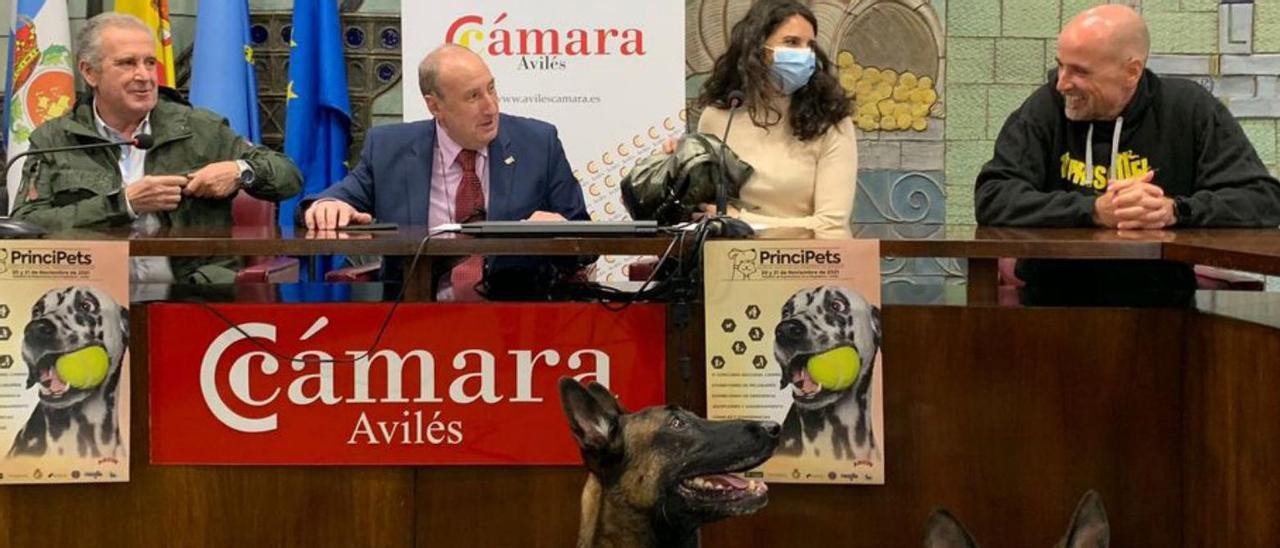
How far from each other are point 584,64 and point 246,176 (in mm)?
1652

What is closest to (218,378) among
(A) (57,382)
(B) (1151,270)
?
(A) (57,382)

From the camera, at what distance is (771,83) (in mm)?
3547

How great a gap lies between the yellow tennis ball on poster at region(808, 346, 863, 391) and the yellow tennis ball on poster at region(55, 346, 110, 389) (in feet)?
3.83

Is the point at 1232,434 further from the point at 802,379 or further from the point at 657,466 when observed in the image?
the point at 657,466

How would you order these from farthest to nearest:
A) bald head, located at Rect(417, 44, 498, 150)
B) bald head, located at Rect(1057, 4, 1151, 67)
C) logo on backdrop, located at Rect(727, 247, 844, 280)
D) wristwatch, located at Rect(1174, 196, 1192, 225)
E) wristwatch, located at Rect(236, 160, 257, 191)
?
bald head, located at Rect(417, 44, 498, 150) < wristwatch, located at Rect(236, 160, 257, 191) < bald head, located at Rect(1057, 4, 1151, 67) < wristwatch, located at Rect(1174, 196, 1192, 225) < logo on backdrop, located at Rect(727, 247, 844, 280)

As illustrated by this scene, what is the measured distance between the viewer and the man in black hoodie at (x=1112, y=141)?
10.2 ft

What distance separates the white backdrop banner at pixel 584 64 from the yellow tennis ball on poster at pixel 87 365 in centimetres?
242

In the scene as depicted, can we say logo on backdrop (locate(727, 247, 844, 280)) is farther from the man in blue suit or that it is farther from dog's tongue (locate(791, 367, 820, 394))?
the man in blue suit

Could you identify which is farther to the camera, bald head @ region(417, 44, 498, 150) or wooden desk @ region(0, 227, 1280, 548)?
bald head @ region(417, 44, 498, 150)

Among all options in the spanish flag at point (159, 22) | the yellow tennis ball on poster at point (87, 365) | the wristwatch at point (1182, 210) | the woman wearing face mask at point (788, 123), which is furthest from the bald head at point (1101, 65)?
the spanish flag at point (159, 22)

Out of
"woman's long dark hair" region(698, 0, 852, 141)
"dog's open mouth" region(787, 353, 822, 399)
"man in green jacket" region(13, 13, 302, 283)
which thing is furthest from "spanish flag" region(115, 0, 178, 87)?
"dog's open mouth" region(787, 353, 822, 399)

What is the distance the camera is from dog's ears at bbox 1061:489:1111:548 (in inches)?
80.0

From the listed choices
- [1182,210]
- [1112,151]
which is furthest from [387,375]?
[1112,151]

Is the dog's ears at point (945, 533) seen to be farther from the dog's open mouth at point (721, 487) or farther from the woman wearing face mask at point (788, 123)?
the woman wearing face mask at point (788, 123)
